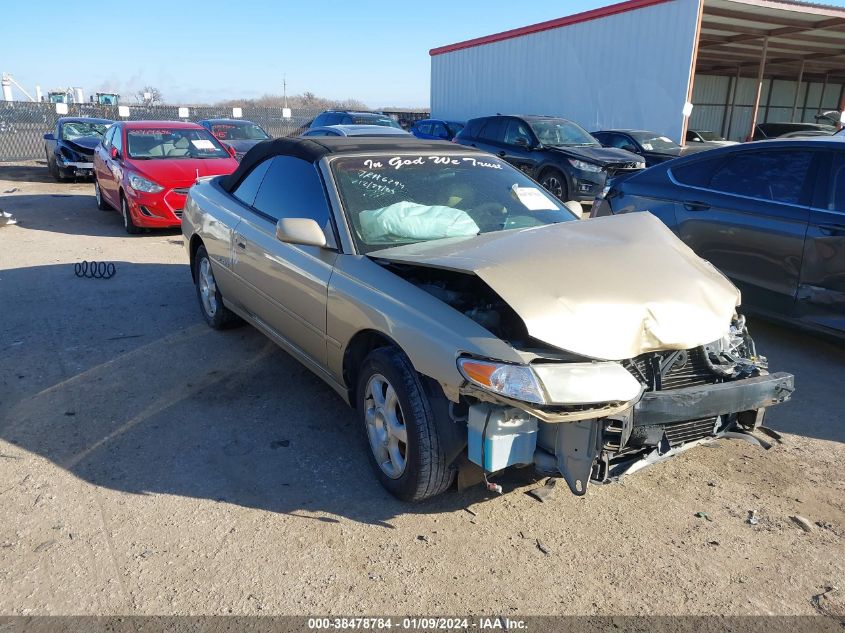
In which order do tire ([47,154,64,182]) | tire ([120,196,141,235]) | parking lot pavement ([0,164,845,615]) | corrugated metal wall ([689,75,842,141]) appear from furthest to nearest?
corrugated metal wall ([689,75,842,141])
tire ([47,154,64,182])
tire ([120,196,141,235])
parking lot pavement ([0,164,845,615])

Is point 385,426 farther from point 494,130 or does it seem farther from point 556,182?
point 494,130

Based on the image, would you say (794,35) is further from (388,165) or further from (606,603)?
(606,603)

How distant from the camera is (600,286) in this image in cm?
283

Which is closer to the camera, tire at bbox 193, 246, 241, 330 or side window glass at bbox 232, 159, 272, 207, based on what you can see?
side window glass at bbox 232, 159, 272, 207

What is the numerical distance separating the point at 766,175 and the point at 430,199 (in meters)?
3.09

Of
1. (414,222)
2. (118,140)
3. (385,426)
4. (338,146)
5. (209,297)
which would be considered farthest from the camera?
(118,140)

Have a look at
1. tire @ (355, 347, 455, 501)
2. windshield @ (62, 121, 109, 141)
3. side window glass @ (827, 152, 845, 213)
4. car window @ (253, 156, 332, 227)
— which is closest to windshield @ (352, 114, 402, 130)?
windshield @ (62, 121, 109, 141)

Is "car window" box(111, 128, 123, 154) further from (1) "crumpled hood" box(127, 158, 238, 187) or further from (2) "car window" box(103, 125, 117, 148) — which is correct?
(1) "crumpled hood" box(127, 158, 238, 187)

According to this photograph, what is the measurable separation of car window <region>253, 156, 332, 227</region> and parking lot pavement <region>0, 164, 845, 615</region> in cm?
120

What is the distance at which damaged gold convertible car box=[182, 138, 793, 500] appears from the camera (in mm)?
2627

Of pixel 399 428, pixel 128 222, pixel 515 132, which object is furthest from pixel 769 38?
pixel 399 428

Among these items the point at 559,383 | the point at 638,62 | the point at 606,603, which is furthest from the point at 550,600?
the point at 638,62

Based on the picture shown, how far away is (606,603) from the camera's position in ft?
8.30

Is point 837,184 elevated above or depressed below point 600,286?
above
